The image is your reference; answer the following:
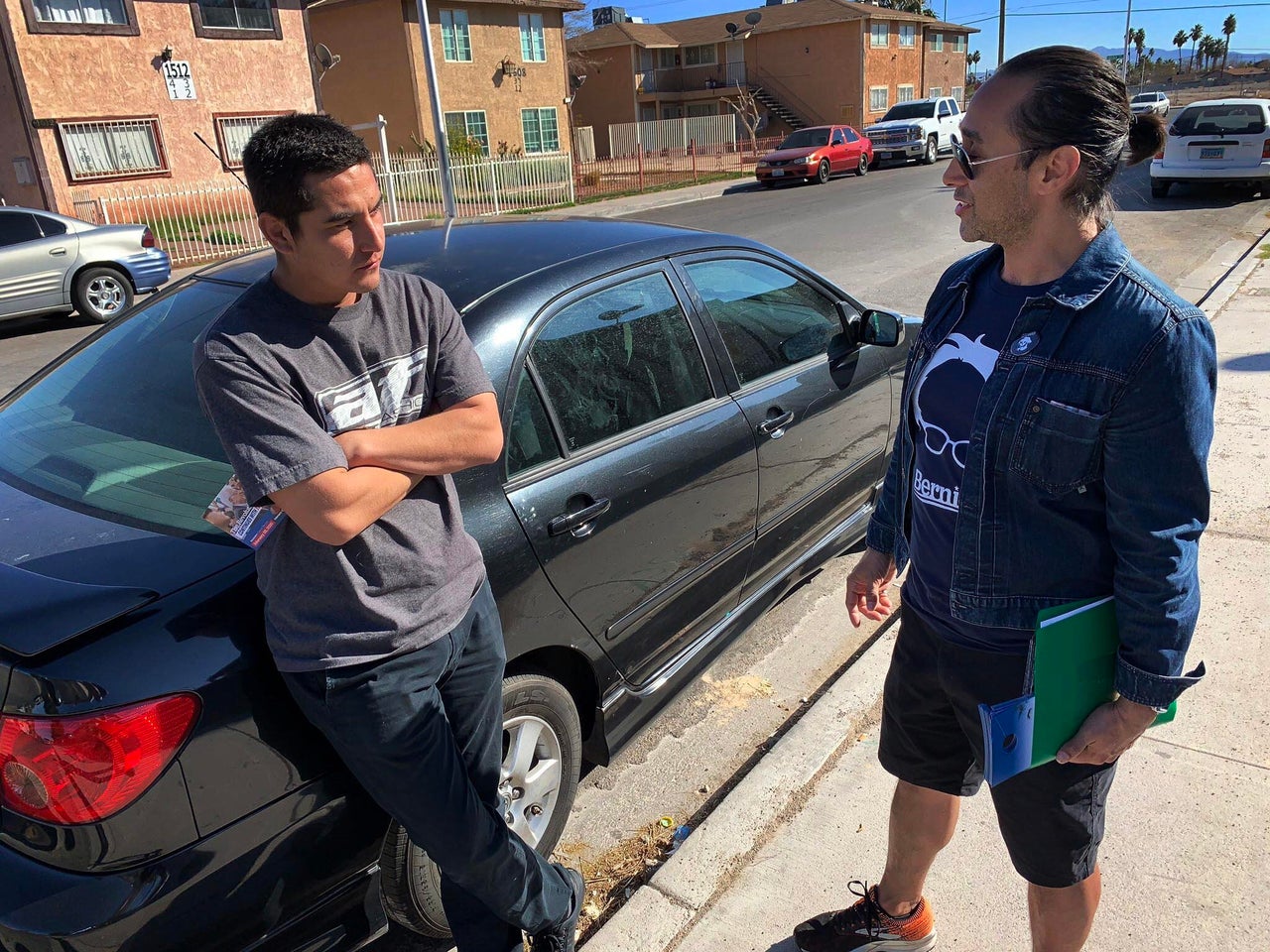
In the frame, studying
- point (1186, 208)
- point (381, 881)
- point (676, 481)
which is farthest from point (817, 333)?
point (1186, 208)

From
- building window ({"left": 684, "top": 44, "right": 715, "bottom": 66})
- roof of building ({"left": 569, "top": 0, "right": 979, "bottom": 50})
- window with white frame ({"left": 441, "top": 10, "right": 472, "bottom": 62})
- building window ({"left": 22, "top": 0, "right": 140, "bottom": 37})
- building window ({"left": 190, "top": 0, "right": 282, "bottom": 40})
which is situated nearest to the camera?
building window ({"left": 22, "top": 0, "right": 140, "bottom": 37})

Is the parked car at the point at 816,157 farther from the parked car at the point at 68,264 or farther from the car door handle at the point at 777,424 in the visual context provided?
the car door handle at the point at 777,424

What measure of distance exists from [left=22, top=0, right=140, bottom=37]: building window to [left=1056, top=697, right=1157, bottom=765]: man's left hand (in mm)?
23288

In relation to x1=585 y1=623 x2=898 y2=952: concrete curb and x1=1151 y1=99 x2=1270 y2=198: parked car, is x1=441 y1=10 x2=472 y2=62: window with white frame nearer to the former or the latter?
x1=1151 y1=99 x2=1270 y2=198: parked car

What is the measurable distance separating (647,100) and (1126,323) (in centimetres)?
5057

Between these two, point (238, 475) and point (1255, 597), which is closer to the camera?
point (238, 475)

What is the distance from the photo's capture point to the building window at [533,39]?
32.6 meters

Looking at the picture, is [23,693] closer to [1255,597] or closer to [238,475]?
[238,475]

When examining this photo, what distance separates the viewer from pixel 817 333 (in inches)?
146

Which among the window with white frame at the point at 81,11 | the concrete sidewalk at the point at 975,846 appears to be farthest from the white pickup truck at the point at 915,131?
the concrete sidewalk at the point at 975,846

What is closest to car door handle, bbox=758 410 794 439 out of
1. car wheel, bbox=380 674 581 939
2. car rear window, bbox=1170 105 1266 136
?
car wheel, bbox=380 674 581 939

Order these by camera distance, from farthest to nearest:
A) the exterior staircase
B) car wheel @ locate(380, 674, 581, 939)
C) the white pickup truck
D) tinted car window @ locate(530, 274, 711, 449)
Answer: the exterior staircase, the white pickup truck, tinted car window @ locate(530, 274, 711, 449), car wheel @ locate(380, 674, 581, 939)

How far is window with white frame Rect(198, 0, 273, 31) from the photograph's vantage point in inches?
843

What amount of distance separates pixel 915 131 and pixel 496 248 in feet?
98.6
